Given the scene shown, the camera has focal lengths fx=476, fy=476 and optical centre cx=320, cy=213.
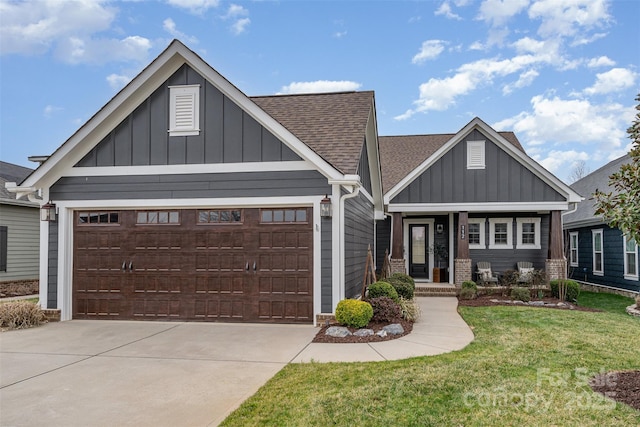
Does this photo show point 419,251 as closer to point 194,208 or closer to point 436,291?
point 436,291

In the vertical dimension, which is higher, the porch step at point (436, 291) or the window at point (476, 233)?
the window at point (476, 233)

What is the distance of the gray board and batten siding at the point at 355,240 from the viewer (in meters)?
9.76

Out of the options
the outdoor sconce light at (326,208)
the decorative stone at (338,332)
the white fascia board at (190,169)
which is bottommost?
the decorative stone at (338,332)

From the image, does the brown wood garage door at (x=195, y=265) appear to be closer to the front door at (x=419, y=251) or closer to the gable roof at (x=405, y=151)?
the gable roof at (x=405, y=151)

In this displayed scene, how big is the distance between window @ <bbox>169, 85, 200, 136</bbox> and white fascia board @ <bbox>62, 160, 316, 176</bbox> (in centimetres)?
72

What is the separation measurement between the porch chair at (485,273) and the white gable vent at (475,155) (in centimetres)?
352

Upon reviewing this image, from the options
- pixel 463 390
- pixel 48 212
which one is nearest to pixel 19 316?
pixel 48 212

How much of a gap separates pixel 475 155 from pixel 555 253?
4016 mm

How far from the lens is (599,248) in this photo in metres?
17.4

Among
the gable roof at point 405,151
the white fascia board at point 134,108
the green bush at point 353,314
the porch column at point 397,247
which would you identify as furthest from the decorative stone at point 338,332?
the gable roof at point 405,151

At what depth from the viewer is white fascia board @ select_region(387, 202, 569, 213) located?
50.8 feet

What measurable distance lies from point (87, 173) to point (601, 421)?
9.78 meters

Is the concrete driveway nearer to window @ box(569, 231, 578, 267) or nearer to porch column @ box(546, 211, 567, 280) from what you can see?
porch column @ box(546, 211, 567, 280)

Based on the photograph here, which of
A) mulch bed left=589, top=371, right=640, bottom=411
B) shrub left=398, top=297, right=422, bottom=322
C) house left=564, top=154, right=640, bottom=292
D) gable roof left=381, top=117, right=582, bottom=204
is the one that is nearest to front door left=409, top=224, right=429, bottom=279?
gable roof left=381, top=117, right=582, bottom=204
